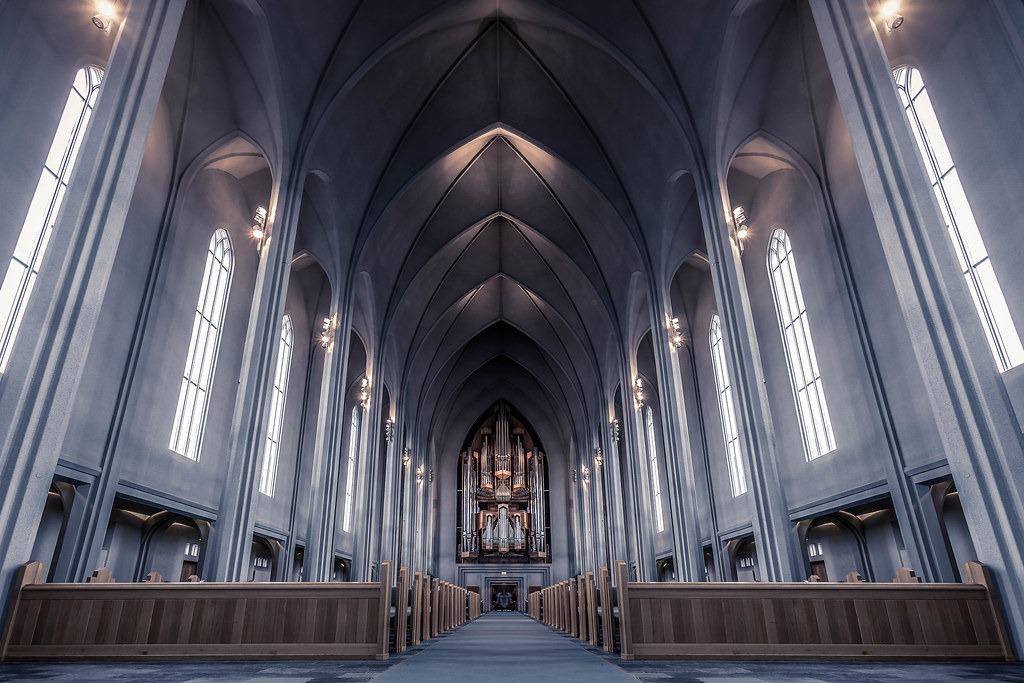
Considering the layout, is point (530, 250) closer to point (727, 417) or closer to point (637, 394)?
point (637, 394)

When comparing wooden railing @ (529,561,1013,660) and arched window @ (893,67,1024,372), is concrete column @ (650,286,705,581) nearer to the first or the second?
arched window @ (893,67,1024,372)

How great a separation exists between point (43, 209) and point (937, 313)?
1166 cm

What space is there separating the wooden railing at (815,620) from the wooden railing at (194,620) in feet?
9.43

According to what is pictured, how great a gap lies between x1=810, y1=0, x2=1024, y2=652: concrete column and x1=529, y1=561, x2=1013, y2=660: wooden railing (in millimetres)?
294

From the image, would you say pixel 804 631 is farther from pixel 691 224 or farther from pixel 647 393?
pixel 647 393

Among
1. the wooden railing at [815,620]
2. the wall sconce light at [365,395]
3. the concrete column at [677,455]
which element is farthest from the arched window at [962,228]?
the wall sconce light at [365,395]

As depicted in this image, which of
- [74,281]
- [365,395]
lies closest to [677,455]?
[365,395]

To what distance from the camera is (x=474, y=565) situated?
111ft

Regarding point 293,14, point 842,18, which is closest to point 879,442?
point 842,18

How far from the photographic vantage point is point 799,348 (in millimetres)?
13727

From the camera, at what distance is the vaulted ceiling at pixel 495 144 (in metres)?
12.1

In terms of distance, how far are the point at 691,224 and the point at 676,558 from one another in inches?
344

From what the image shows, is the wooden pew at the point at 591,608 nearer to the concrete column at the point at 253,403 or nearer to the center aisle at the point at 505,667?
the center aisle at the point at 505,667

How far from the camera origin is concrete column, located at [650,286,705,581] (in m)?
14.3
